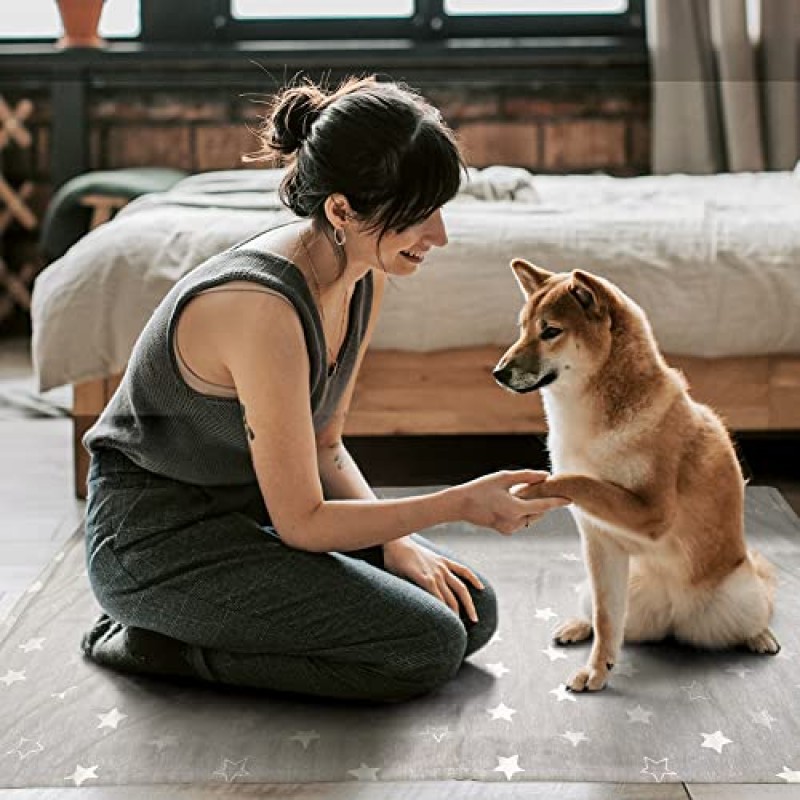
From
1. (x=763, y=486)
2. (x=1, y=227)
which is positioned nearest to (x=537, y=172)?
(x=1, y=227)

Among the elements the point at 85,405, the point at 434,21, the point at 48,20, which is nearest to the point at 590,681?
the point at 85,405

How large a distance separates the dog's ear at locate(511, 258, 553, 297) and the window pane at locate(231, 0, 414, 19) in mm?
3409

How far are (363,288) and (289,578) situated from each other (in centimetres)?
42

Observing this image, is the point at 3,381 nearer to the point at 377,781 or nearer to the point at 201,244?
the point at 201,244

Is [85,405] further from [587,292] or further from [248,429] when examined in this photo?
[587,292]

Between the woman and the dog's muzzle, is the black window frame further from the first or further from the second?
the dog's muzzle

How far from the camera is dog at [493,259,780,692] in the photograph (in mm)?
1846

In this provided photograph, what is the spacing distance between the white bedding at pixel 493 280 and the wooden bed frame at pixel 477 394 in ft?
0.15

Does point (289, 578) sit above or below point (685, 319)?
below

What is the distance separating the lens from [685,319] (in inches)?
108

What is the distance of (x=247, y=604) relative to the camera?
1840 millimetres

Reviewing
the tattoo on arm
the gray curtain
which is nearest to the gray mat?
the tattoo on arm

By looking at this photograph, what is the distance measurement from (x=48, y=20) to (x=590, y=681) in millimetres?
4030

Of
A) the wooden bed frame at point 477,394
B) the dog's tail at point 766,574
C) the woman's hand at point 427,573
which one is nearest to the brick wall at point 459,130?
the wooden bed frame at point 477,394
